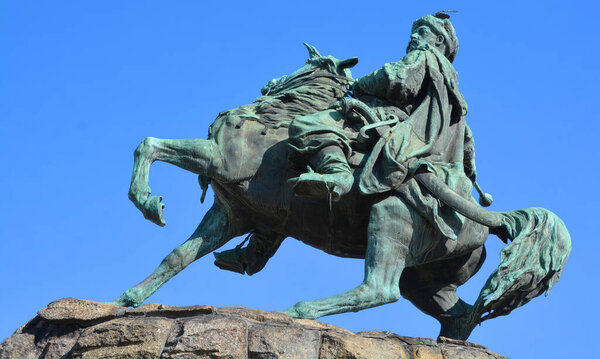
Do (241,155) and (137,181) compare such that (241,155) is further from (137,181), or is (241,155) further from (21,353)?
(21,353)

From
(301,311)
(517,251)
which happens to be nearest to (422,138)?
(517,251)

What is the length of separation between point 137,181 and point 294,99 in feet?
5.55

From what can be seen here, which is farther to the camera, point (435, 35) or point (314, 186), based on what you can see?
point (435, 35)

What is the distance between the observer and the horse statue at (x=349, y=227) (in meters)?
10.1

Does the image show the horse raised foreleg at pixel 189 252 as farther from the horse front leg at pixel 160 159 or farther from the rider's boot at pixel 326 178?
the rider's boot at pixel 326 178

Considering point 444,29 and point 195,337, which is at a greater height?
point 444,29

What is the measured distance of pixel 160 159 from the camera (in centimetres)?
1024

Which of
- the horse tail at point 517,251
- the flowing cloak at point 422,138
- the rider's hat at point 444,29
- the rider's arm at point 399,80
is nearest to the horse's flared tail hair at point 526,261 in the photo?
the horse tail at point 517,251

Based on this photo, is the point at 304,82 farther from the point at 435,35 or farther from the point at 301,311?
the point at 301,311

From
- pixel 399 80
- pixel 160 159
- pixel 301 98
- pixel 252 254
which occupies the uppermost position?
pixel 399 80

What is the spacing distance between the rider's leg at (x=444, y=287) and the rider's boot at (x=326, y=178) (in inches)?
50.3

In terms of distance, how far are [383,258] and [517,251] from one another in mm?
1168

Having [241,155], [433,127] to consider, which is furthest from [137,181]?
[433,127]

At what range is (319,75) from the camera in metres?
11.3
